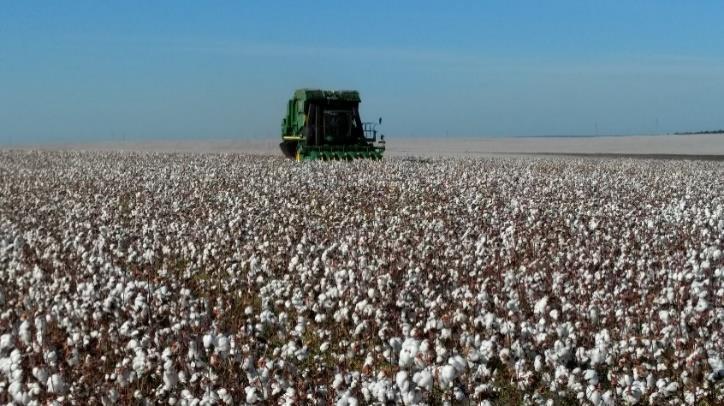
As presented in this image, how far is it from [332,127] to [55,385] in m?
34.5

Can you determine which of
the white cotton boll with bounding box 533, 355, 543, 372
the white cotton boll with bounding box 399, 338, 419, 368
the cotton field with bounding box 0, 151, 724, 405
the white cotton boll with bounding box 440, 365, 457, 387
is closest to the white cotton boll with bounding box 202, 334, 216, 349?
the cotton field with bounding box 0, 151, 724, 405

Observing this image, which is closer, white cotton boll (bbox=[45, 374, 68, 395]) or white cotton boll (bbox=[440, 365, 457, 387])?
white cotton boll (bbox=[440, 365, 457, 387])

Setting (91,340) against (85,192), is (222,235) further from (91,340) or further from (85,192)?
(85,192)

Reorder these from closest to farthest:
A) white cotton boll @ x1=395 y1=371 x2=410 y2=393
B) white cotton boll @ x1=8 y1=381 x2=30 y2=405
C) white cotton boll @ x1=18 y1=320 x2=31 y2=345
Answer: white cotton boll @ x1=395 y1=371 x2=410 y2=393, white cotton boll @ x1=8 y1=381 x2=30 y2=405, white cotton boll @ x1=18 y1=320 x2=31 y2=345

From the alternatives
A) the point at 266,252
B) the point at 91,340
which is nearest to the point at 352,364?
the point at 91,340

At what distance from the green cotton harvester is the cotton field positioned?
2024 cm

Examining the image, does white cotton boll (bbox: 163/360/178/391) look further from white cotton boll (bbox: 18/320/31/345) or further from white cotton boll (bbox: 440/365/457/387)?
white cotton boll (bbox: 440/365/457/387)

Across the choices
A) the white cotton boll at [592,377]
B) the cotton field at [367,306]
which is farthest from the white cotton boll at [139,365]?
the white cotton boll at [592,377]

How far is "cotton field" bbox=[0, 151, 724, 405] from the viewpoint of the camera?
5918mm

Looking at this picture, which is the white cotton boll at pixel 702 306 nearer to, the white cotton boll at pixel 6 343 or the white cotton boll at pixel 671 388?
the white cotton boll at pixel 671 388

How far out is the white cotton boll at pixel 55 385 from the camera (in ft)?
17.9

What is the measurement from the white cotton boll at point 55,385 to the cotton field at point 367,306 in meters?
0.01

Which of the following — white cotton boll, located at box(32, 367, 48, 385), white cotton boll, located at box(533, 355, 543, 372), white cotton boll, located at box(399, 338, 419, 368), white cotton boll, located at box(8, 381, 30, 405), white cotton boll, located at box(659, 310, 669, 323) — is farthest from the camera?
white cotton boll, located at box(659, 310, 669, 323)

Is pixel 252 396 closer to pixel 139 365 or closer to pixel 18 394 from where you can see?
pixel 139 365
